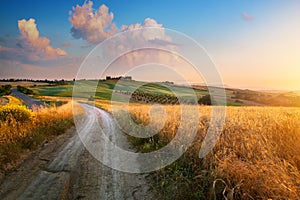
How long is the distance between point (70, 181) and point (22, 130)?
248 inches

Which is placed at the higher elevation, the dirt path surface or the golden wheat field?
the golden wheat field

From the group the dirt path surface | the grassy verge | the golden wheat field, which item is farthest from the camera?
the grassy verge

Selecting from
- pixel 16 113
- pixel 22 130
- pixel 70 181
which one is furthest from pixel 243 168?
pixel 16 113

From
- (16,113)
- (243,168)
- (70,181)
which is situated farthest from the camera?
(16,113)

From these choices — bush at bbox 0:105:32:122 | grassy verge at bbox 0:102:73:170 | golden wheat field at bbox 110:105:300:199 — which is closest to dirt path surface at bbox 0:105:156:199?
grassy verge at bbox 0:102:73:170

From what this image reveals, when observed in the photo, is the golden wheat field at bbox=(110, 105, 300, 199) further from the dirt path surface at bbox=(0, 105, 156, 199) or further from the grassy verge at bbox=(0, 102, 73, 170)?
the grassy verge at bbox=(0, 102, 73, 170)

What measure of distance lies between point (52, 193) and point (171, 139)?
15.0ft

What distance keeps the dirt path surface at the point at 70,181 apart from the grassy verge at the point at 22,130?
70cm

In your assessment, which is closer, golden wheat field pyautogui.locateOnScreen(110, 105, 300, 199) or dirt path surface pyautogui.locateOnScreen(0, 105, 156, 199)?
golden wheat field pyautogui.locateOnScreen(110, 105, 300, 199)

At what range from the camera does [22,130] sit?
11.2m

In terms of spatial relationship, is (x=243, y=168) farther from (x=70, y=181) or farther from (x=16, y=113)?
(x=16, y=113)

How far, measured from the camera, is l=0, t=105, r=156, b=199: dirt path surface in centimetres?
570

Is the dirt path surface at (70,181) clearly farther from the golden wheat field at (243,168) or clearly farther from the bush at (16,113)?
the bush at (16,113)

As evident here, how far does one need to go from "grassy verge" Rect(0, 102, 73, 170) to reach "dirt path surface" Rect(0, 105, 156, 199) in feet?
2.30
